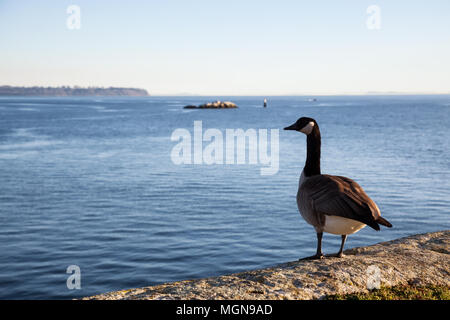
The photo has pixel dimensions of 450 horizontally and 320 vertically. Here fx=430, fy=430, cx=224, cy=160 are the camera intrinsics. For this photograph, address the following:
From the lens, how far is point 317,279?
6.47 m

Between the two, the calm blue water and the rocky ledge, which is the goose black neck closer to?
the rocky ledge

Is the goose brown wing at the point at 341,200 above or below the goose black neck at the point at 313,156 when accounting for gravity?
below

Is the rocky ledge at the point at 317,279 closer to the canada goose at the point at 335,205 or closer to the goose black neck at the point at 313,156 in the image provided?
the canada goose at the point at 335,205

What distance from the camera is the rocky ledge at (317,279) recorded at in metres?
6.03

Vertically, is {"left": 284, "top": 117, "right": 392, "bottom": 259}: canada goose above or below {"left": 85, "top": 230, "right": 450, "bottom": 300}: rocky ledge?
above

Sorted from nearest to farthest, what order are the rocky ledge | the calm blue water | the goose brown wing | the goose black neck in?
the rocky ledge, the goose brown wing, the goose black neck, the calm blue water

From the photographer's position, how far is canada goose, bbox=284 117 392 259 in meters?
6.62

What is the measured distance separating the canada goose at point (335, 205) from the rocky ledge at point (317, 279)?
66 cm

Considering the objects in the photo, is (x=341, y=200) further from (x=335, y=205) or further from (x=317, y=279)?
(x=317, y=279)

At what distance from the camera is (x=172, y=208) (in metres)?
25.5

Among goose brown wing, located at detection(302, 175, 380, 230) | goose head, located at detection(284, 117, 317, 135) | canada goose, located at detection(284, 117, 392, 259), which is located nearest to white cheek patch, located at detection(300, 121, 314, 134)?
goose head, located at detection(284, 117, 317, 135)

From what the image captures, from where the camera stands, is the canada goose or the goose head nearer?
the canada goose

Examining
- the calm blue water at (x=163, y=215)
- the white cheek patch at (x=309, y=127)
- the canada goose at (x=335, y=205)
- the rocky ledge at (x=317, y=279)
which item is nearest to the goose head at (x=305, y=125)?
the white cheek patch at (x=309, y=127)

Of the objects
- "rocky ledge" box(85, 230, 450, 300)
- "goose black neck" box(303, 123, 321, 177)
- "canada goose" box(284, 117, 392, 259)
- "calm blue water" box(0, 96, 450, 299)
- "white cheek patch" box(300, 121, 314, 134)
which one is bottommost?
"calm blue water" box(0, 96, 450, 299)
